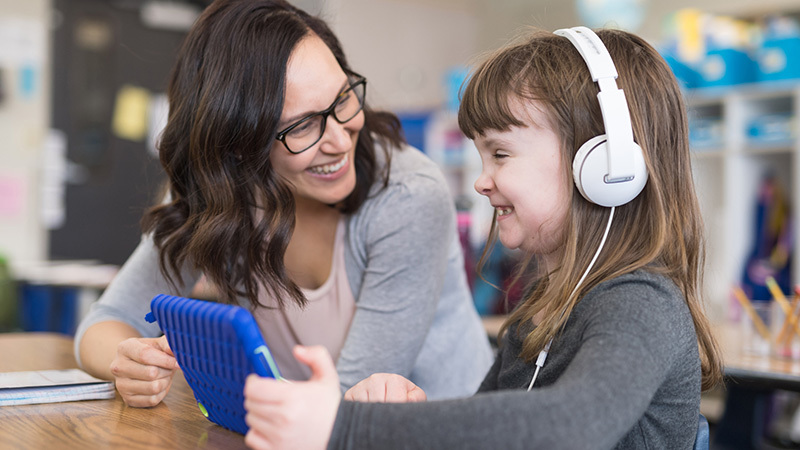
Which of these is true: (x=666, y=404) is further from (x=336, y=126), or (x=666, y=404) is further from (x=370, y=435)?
(x=336, y=126)

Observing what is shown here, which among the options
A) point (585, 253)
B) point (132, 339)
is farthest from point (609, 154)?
point (132, 339)

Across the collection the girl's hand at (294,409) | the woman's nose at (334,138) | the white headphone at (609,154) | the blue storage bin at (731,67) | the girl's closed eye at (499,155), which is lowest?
the girl's hand at (294,409)

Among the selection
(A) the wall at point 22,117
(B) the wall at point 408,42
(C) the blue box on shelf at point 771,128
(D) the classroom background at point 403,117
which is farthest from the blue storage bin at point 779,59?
(A) the wall at point 22,117

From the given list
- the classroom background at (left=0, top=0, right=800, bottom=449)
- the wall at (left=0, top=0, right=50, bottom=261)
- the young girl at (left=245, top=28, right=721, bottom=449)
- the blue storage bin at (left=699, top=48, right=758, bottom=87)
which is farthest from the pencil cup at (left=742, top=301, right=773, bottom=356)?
the wall at (left=0, top=0, right=50, bottom=261)

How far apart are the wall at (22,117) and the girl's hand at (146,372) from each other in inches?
161

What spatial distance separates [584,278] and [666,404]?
0.51 ft

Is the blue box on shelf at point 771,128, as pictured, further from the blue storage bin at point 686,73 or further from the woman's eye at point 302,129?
the woman's eye at point 302,129

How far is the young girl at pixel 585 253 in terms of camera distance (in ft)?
2.06

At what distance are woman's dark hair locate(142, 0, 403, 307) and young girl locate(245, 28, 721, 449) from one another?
331mm

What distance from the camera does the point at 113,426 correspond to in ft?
2.79

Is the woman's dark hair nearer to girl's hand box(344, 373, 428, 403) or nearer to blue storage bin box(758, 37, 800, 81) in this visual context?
girl's hand box(344, 373, 428, 403)

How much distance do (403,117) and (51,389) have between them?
4575 millimetres

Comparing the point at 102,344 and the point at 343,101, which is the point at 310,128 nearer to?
the point at 343,101

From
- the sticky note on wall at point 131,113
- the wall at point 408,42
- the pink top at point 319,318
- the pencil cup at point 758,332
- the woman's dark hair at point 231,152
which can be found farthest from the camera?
the wall at point 408,42
